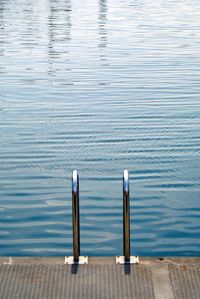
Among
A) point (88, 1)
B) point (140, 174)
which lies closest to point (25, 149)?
point (140, 174)

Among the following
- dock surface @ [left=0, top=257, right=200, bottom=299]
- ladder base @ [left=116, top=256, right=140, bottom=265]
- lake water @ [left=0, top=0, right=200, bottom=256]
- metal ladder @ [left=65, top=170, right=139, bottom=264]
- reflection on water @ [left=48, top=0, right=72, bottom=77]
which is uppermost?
reflection on water @ [left=48, top=0, right=72, bottom=77]

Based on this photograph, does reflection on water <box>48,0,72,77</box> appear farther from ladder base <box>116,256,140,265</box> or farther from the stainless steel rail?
ladder base <box>116,256,140,265</box>

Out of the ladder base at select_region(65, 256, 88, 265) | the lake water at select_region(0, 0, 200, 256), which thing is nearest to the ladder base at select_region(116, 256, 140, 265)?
the ladder base at select_region(65, 256, 88, 265)

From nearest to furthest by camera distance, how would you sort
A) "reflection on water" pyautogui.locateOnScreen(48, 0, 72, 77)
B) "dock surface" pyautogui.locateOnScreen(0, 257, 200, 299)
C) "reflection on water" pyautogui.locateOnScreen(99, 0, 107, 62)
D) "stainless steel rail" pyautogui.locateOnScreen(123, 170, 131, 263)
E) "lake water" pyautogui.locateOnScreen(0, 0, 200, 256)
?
1. "dock surface" pyautogui.locateOnScreen(0, 257, 200, 299)
2. "stainless steel rail" pyautogui.locateOnScreen(123, 170, 131, 263)
3. "lake water" pyautogui.locateOnScreen(0, 0, 200, 256)
4. "reflection on water" pyautogui.locateOnScreen(48, 0, 72, 77)
5. "reflection on water" pyautogui.locateOnScreen(99, 0, 107, 62)

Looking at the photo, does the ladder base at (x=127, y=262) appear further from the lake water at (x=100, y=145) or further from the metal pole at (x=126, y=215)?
the lake water at (x=100, y=145)

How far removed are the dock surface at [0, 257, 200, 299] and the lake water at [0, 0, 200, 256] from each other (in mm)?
2075

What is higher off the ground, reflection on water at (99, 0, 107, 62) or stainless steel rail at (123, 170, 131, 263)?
reflection on water at (99, 0, 107, 62)

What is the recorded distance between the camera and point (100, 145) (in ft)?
47.1

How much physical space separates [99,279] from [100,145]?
7.52 metres

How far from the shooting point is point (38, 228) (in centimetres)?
1020

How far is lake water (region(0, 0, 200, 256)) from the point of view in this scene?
10055 millimetres

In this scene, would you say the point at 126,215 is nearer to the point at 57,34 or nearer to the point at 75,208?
the point at 75,208

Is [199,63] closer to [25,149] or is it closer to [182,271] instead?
[25,149]

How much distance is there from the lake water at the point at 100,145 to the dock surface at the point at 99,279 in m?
2.08
